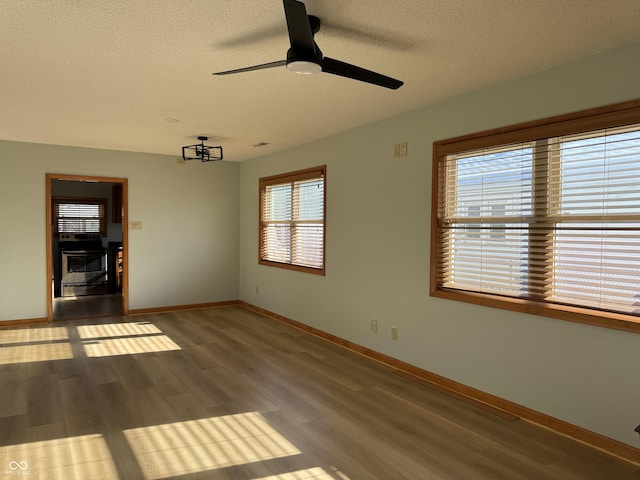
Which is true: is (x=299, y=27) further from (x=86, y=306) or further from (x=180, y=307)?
(x=86, y=306)

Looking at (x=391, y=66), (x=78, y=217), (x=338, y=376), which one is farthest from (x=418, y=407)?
(x=78, y=217)

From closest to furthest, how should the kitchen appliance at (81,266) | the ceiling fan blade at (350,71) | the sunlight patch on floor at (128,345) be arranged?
1. the ceiling fan blade at (350,71)
2. the sunlight patch on floor at (128,345)
3. the kitchen appliance at (81,266)

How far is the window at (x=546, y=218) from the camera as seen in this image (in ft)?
8.61

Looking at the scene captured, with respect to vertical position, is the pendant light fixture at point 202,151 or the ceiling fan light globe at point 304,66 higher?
the pendant light fixture at point 202,151

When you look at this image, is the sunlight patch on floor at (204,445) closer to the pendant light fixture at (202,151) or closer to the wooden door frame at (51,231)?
the pendant light fixture at (202,151)

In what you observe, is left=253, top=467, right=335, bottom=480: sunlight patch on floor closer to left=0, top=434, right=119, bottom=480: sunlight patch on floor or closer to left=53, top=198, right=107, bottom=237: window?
left=0, top=434, right=119, bottom=480: sunlight patch on floor

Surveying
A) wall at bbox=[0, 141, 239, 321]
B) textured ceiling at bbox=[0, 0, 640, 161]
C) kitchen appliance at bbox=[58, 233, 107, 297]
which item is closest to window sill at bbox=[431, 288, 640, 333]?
textured ceiling at bbox=[0, 0, 640, 161]

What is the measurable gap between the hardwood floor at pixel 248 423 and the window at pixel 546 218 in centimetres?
88

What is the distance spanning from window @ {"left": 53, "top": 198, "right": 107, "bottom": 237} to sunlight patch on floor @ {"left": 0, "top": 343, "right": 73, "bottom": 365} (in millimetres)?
4422

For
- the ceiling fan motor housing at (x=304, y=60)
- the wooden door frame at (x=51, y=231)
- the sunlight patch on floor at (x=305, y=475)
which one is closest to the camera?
the ceiling fan motor housing at (x=304, y=60)

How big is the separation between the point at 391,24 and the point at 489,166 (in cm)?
152

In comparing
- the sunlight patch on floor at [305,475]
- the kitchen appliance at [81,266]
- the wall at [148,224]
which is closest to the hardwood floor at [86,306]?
the kitchen appliance at [81,266]

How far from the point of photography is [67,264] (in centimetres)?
827

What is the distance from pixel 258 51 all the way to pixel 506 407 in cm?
295
